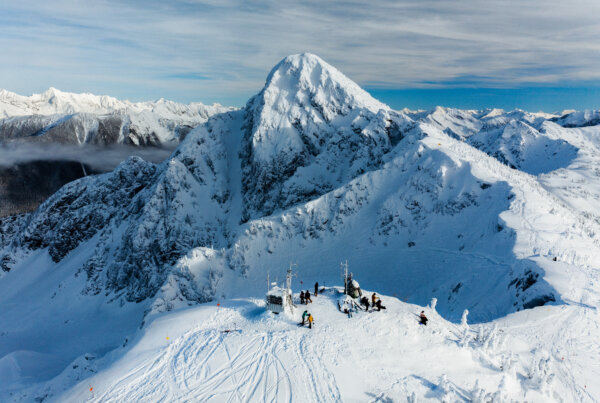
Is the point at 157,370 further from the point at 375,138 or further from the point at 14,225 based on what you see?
the point at 14,225

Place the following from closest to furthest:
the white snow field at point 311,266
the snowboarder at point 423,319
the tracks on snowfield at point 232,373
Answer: the tracks on snowfield at point 232,373 → the white snow field at point 311,266 → the snowboarder at point 423,319

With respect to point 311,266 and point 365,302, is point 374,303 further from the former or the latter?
point 311,266

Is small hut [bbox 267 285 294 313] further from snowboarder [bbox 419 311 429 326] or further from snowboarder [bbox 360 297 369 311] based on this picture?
snowboarder [bbox 419 311 429 326]

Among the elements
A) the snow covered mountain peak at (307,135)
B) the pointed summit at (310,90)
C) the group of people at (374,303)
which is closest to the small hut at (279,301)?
the group of people at (374,303)

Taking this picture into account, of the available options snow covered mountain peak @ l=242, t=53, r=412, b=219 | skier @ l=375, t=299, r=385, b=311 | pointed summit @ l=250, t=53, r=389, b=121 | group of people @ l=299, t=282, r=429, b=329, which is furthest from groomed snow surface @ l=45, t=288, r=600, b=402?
Answer: pointed summit @ l=250, t=53, r=389, b=121

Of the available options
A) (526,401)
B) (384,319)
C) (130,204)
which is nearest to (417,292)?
(384,319)

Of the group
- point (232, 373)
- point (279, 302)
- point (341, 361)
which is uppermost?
point (279, 302)

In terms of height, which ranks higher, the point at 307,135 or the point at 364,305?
the point at 307,135

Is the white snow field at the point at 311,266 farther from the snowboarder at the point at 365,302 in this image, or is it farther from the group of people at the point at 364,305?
the snowboarder at the point at 365,302

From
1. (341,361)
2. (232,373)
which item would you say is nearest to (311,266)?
(341,361)
